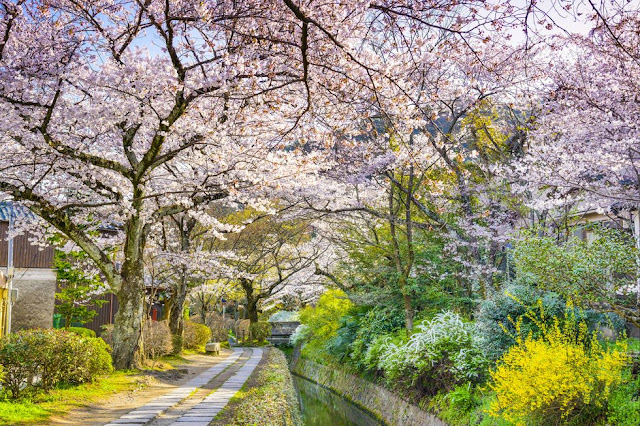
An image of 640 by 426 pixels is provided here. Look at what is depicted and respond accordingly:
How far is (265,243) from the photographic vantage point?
22.5 meters

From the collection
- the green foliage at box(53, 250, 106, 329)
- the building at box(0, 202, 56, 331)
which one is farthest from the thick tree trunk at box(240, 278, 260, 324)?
the building at box(0, 202, 56, 331)

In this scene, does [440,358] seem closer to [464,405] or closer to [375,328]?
[464,405]

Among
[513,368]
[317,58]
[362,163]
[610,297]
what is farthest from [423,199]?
[317,58]

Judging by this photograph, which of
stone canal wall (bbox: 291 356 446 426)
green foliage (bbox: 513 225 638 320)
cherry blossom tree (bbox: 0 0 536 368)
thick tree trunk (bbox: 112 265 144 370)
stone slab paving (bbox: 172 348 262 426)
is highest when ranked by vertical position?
cherry blossom tree (bbox: 0 0 536 368)

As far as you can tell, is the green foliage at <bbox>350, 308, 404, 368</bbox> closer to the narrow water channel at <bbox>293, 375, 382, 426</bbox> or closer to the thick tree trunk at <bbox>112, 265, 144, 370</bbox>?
the narrow water channel at <bbox>293, 375, 382, 426</bbox>

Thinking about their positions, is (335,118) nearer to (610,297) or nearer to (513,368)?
(513,368)

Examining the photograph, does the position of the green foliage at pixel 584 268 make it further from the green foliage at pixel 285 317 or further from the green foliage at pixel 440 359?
the green foliage at pixel 285 317

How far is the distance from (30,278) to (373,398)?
1919 centimetres

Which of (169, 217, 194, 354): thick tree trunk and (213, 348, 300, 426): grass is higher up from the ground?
(169, 217, 194, 354): thick tree trunk

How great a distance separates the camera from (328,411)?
13.1m

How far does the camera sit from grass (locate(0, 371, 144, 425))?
22.7ft

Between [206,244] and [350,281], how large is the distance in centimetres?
776

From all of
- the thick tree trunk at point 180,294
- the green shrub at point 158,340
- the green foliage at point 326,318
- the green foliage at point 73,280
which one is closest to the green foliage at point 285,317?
the green foliage at point 326,318

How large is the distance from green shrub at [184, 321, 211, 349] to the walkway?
28.1 feet
